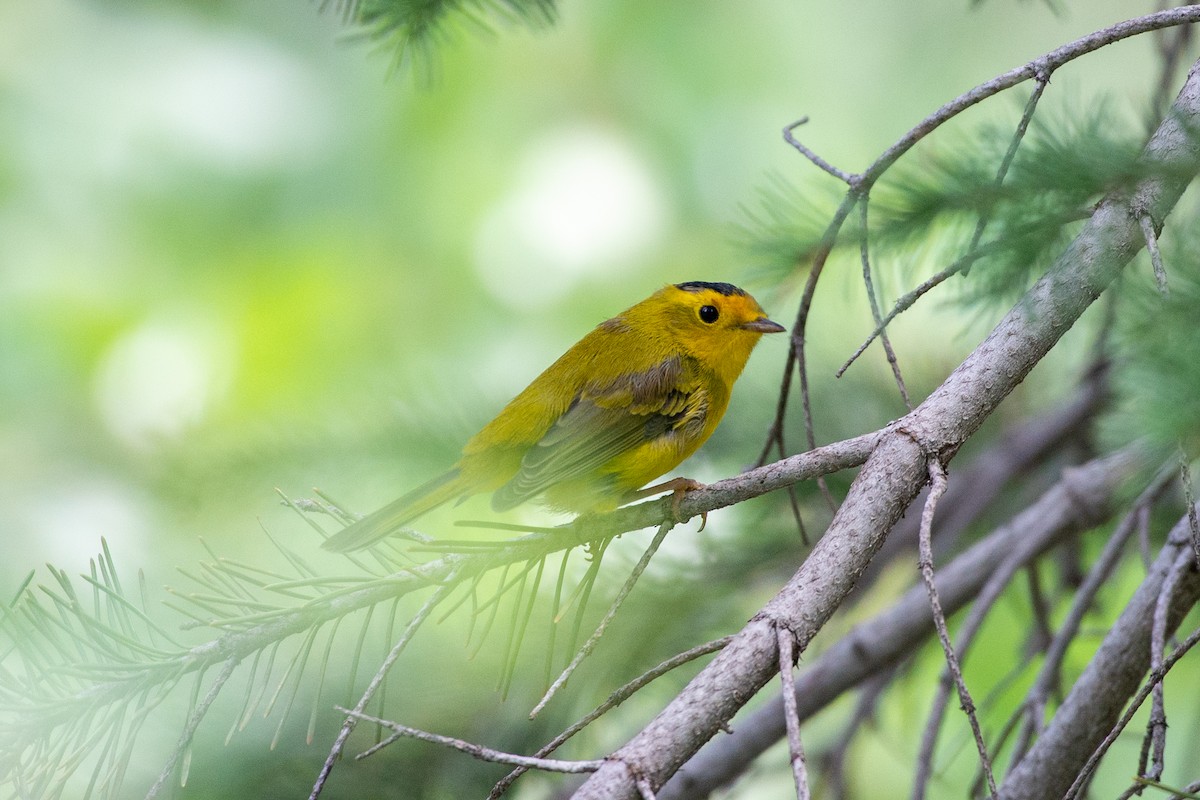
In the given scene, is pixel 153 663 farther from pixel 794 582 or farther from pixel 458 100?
pixel 458 100

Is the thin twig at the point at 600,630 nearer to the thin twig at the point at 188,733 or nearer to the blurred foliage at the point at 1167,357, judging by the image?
the thin twig at the point at 188,733

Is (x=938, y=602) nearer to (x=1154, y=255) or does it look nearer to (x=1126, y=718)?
(x=1126, y=718)

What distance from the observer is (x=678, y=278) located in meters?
5.21

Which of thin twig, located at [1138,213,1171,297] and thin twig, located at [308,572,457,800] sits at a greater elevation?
thin twig, located at [1138,213,1171,297]

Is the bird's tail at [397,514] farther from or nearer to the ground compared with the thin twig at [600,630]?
farther from the ground

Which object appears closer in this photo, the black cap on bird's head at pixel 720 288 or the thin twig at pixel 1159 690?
the thin twig at pixel 1159 690

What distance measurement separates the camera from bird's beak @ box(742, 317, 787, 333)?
9.60ft

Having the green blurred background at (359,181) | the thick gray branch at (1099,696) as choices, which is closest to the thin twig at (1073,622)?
Answer: the thick gray branch at (1099,696)

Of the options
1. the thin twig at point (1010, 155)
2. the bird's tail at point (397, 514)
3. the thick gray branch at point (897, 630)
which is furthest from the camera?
the thick gray branch at point (897, 630)

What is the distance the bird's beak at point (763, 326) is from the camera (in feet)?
9.60

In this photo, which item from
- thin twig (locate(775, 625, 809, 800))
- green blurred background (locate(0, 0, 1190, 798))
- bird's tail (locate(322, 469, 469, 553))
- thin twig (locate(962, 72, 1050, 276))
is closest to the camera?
thin twig (locate(775, 625, 809, 800))

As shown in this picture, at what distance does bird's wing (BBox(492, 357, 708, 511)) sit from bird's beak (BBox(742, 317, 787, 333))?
0.24m

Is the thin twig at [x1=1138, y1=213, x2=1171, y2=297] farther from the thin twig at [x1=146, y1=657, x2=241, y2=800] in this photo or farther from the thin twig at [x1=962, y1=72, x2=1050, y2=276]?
the thin twig at [x1=146, y1=657, x2=241, y2=800]

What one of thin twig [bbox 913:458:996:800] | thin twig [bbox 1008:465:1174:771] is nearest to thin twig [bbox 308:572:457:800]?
thin twig [bbox 913:458:996:800]
